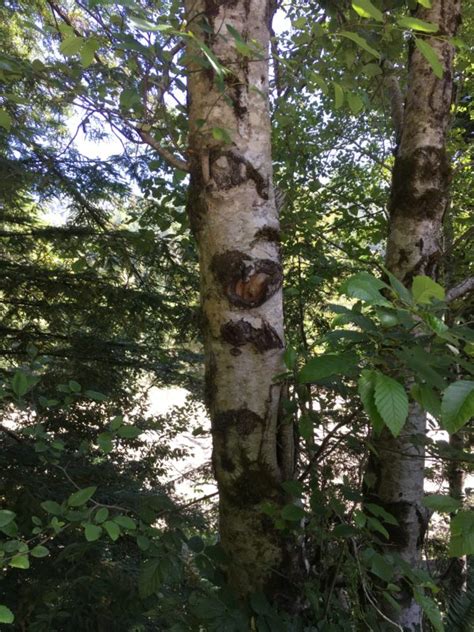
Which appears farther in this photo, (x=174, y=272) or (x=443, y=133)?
(x=174, y=272)

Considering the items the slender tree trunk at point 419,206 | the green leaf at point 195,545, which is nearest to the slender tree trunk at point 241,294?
the green leaf at point 195,545

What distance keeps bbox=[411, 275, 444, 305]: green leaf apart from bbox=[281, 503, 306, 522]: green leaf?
0.65 metres

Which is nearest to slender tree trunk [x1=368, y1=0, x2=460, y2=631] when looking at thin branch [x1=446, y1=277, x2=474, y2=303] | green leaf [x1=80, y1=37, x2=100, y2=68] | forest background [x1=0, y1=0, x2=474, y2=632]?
forest background [x1=0, y1=0, x2=474, y2=632]

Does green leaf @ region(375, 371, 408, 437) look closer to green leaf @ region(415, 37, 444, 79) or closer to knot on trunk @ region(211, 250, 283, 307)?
knot on trunk @ region(211, 250, 283, 307)

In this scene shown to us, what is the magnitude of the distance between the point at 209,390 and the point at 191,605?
60cm

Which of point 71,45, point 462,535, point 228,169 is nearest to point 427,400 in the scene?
point 462,535

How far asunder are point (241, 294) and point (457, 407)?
70 centimetres

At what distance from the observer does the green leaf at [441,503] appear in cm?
85

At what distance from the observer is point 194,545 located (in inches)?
55.2

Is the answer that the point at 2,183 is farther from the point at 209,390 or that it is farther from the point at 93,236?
the point at 209,390

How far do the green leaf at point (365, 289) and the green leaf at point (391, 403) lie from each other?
0.14m

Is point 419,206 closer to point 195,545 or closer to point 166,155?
point 166,155

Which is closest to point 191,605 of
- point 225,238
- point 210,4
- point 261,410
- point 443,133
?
point 261,410

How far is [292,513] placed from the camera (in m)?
1.20
